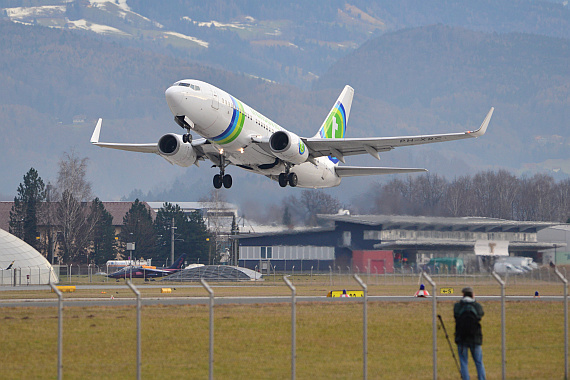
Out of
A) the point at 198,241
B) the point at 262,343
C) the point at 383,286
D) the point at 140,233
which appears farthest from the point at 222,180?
the point at 198,241

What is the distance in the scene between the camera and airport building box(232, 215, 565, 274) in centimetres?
4028

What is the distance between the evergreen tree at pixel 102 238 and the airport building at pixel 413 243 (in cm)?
4112

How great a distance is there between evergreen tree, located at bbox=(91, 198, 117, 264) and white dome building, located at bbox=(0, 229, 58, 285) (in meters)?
20.3

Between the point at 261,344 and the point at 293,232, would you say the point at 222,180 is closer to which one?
the point at 293,232

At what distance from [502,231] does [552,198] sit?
174 feet

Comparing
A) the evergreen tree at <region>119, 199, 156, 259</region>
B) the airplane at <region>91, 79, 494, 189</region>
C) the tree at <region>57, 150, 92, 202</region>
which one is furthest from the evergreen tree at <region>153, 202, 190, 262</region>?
the airplane at <region>91, 79, 494, 189</region>

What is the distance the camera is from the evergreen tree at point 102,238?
9144 centimetres

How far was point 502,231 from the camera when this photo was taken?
44.3 metres

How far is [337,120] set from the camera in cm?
5431

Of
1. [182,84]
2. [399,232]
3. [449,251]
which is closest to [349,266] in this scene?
[399,232]

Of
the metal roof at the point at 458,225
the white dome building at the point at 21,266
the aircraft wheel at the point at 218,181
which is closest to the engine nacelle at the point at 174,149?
the aircraft wheel at the point at 218,181

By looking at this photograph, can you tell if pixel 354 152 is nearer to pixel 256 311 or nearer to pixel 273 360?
pixel 256 311

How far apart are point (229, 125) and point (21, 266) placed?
36181 millimetres

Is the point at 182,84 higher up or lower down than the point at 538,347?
higher up
